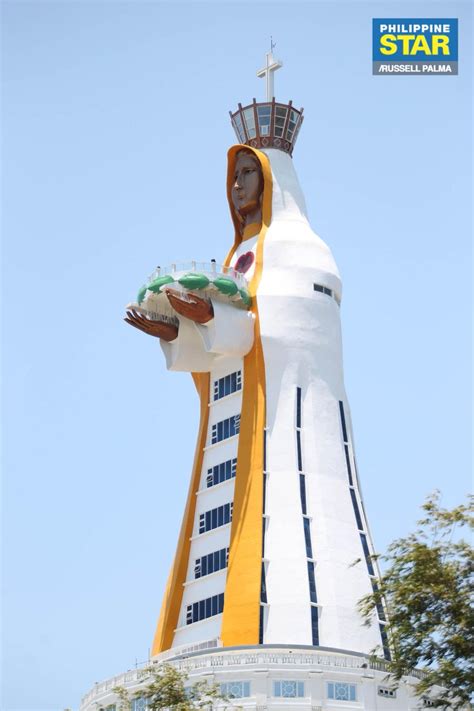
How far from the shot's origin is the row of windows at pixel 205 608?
189 ft

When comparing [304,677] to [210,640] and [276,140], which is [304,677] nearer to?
[210,640]

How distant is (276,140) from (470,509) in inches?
1308

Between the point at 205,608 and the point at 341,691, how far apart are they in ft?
27.7

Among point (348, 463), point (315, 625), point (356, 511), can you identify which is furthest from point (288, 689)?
point (348, 463)

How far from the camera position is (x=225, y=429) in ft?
204

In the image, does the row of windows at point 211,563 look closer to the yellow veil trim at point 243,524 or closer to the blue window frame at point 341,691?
the yellow veil trim at point 243,524

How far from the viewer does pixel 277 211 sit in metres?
65.4

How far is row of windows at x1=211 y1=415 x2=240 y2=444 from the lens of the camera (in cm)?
6150

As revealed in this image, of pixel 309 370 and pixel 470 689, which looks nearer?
pixel 470 689

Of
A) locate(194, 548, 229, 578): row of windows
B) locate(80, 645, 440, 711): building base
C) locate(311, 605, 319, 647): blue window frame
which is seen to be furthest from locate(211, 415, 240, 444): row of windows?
locate(80, 645, 440, 711): building base

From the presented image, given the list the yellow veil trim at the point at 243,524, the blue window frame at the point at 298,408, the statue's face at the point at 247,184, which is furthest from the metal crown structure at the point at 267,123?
the blue window frame at the point at 298,408

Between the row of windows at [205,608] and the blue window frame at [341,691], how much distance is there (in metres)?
7.10

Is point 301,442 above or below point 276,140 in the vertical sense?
below

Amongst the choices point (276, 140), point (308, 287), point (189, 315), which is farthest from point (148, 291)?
point (276, 140)
